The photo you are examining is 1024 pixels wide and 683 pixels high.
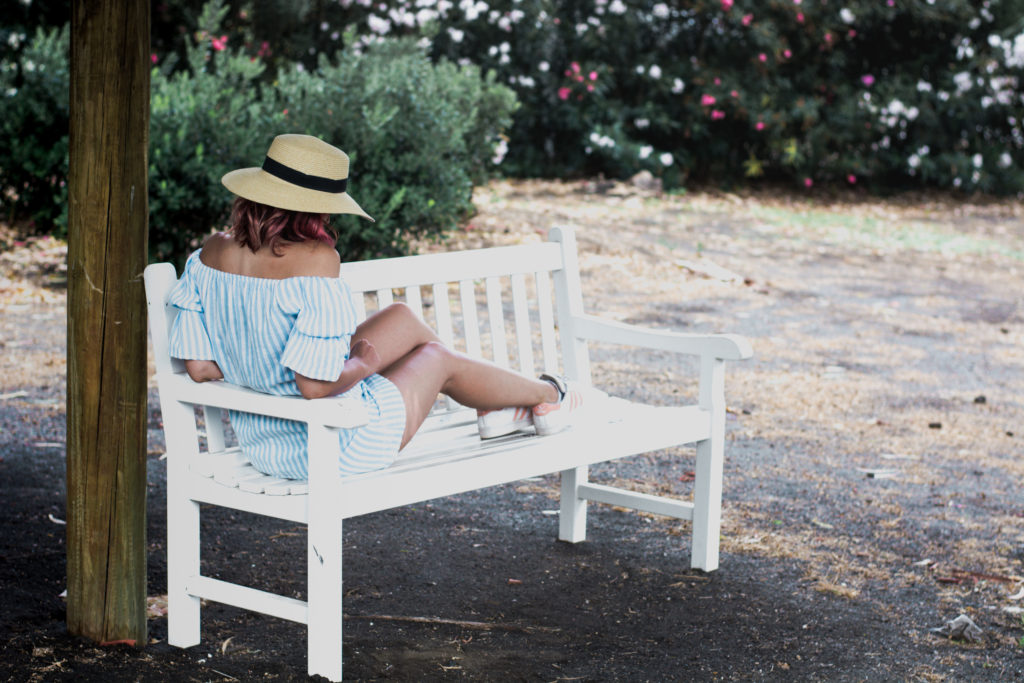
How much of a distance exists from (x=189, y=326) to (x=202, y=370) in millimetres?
124

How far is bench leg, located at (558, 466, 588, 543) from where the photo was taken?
14.7 ft

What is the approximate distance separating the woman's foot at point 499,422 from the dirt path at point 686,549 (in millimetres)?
570

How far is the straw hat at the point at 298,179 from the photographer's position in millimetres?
3152

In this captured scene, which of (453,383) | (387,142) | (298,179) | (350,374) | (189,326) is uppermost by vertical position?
(298,179)

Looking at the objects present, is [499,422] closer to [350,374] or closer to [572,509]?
[350,374]

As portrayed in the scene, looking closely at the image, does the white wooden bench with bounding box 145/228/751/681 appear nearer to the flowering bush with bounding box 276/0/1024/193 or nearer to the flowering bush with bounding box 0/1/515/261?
the flowering bush with bounding box 0/1/515/261

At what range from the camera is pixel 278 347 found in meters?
3.20

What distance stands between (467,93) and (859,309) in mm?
4077

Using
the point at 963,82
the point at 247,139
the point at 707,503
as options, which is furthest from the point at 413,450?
the point at 963,82

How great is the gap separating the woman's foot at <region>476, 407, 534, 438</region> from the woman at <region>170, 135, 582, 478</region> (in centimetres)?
36

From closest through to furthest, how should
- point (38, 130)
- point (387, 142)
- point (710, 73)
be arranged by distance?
point (387, 142) < point (38, 130) < point (710, 73)

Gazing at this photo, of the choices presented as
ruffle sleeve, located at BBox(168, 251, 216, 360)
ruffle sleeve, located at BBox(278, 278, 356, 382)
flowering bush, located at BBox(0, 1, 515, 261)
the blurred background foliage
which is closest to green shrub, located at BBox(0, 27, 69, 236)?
flowering bush, located at BBox(0, 1, 515, 261)

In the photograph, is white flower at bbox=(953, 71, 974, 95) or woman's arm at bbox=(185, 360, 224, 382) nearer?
woman's arm at bbox=(185, 360, 224, 382)

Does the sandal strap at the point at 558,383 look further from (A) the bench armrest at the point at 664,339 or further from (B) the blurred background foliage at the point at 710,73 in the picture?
(B) the blurred background foliage at the point at 710,73
